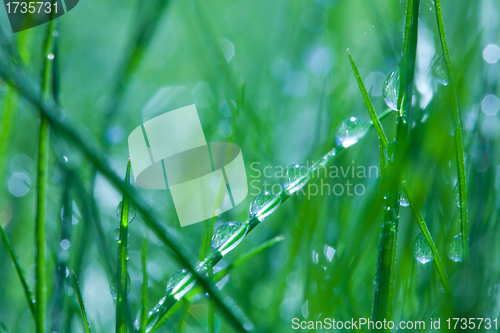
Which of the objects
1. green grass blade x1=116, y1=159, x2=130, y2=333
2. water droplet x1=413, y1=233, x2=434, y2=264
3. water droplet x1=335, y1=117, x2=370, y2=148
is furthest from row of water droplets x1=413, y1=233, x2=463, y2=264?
green grass blade x1=116, y1=159, x2=130, y2=333

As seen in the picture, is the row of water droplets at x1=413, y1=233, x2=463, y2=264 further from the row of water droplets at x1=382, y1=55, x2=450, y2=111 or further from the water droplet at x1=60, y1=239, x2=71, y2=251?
the water droplet at x1=60, y1=239, x2=71, y2=251

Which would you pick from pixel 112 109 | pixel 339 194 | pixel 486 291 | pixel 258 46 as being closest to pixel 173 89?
pixel 258 46

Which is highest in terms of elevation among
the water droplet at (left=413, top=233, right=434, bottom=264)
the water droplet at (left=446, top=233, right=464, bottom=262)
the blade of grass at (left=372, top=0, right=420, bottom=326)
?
the blade of grass at (left=372, top=0, right=420, bottom=326)

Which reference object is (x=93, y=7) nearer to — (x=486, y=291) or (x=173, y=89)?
(x=173, y=89)

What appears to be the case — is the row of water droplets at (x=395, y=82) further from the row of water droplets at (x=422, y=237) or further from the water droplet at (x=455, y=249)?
the water droplet at (x=455, y=249)

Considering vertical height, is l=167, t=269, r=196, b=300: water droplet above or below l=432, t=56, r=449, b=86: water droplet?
below

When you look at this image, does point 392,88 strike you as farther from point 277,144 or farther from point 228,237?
point 277,144

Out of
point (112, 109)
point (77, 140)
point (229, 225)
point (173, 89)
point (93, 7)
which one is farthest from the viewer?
point (93, 7)

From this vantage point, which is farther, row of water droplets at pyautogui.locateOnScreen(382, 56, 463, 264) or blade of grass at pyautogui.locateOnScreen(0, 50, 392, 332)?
row of water droplets at pyautogui.locateOnScreen(382, 56, 463, 264)
